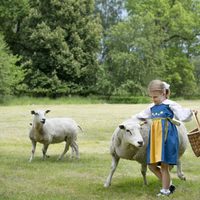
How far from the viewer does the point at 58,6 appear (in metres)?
56.3

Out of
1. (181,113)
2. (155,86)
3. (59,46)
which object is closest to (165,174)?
(181,113)

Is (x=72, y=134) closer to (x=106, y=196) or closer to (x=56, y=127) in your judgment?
(x=56, y=127)

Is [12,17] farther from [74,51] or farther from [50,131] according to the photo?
[50,131]

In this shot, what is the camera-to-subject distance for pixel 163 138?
8242 mm

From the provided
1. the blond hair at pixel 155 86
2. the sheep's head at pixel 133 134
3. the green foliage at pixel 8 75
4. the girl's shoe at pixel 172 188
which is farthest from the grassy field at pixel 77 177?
the green foliage at pixel 8 75

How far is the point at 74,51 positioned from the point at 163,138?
48.2 m

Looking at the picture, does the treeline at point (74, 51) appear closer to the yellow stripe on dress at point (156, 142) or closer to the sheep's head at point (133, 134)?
the sheep's head at point (133, 134)

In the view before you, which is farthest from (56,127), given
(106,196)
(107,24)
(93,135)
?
(107,24)

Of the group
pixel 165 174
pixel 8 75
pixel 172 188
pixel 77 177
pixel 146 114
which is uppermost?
pixel 146 114

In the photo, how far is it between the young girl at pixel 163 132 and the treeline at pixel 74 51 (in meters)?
40.7

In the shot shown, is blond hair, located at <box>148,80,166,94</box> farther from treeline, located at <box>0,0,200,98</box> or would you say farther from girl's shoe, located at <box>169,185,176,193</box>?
treeline, located at <box>0,0,200,98</box>

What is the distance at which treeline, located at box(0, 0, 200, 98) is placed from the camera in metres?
54.9

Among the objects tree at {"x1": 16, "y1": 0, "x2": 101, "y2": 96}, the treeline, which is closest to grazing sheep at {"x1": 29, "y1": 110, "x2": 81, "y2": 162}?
the treeline

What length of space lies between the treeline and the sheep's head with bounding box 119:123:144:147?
40473 millimetres
